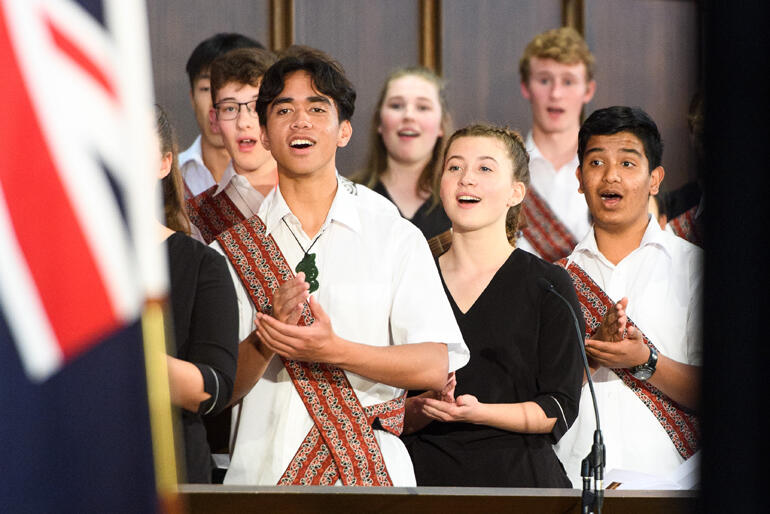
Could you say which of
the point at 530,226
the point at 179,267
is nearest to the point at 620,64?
the point at 530,226

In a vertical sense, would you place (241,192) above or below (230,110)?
below

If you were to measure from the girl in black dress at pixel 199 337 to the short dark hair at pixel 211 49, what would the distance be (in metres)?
0.70

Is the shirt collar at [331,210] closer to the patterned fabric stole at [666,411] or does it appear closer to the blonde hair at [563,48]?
the patterned fabric stole at [666,411]

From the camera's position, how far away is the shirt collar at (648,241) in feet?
9.01

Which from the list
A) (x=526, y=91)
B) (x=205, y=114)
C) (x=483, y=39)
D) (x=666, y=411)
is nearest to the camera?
(x=666, y=411)

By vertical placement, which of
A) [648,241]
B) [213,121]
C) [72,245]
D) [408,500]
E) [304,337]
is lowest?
[408,500]

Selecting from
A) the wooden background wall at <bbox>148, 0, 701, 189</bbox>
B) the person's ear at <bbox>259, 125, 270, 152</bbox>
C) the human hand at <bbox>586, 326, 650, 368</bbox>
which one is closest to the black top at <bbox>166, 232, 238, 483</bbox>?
the person's ear at <bbox>259, 125, 270, 152</bbox>

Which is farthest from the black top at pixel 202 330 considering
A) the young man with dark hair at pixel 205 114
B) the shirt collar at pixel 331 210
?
the young man with dark hair at pixel 205 114

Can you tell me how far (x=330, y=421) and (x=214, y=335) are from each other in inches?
12.2

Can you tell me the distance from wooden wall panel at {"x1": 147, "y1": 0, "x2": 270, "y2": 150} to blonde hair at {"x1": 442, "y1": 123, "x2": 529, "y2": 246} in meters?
0.77

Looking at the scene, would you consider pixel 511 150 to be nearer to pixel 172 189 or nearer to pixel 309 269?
pixel 309 269

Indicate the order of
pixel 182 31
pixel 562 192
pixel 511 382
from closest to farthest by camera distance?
pixel 511 382, pixel 562 192, pixel 182 31

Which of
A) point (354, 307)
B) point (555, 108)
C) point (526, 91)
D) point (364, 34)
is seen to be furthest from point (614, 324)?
point (364, 34)

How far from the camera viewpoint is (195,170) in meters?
2.88
